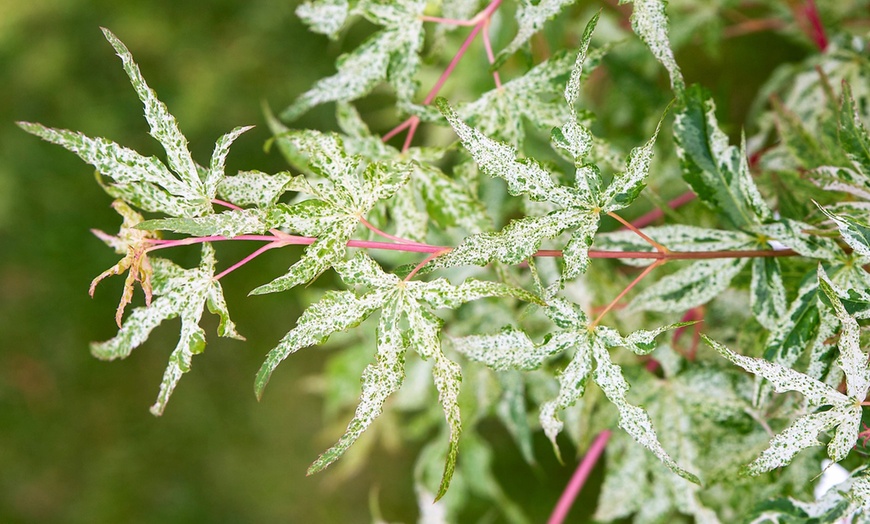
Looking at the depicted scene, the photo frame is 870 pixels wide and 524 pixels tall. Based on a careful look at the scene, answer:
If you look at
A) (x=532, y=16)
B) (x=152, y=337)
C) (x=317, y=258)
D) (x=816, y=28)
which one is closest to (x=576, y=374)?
(x=317, y=258)

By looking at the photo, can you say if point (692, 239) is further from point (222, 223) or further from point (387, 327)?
point (222, 223)

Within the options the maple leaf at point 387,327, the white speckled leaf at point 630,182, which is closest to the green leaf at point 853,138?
the white speckled leaf at point 630,182

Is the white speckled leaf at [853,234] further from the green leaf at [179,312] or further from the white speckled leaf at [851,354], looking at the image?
the green leaf at [179,312]

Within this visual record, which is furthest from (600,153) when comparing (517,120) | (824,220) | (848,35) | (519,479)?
(519,479)

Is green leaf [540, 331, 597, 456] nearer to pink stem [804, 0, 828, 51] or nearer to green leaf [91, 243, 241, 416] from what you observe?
green leaf [91, 243, 241, 416]

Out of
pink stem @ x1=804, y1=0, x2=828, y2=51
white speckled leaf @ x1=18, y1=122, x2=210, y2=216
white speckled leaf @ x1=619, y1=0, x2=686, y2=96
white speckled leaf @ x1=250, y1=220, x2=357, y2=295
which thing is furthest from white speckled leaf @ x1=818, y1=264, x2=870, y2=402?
pink stem @ x1=804, y1=0, x2=828, y2=51

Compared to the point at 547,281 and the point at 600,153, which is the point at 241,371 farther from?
the point at 600,153
